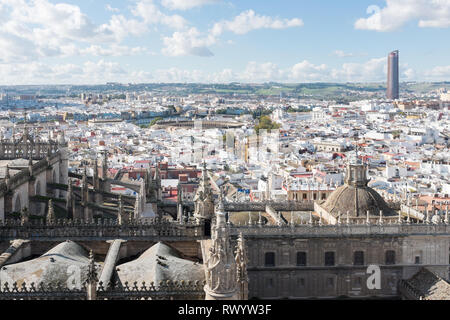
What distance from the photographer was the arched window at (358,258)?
103 ft

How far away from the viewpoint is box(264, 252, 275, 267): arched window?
30.9m

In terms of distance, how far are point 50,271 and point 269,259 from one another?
1508cm

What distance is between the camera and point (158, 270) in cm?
1828

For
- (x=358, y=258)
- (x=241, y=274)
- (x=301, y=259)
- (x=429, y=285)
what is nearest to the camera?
(x=241, y=274)

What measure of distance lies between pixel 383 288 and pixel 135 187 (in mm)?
20914

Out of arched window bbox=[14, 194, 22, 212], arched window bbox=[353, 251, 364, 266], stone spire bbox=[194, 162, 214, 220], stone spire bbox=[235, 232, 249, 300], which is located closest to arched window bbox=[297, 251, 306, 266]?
arched window bbox=[353, 251, 364, 266]

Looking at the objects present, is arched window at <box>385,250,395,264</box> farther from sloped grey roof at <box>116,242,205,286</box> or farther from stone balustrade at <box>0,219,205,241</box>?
sloped grey roof at <box>116,242,205,286</box>

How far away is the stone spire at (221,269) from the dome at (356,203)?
19055 millimetres

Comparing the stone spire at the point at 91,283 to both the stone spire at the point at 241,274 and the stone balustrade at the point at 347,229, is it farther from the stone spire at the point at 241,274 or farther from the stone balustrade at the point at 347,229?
the stone balustrade at the point at 347,229

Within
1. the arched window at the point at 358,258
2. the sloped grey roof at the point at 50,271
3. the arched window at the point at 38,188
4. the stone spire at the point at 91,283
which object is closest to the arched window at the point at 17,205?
the arched window at the point at 38,188

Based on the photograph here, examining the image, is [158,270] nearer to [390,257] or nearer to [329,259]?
[329,259]

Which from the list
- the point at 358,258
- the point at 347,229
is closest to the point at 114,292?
the point at 347,229

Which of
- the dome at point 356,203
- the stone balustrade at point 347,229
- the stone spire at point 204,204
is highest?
the stone spire at point 204,204
